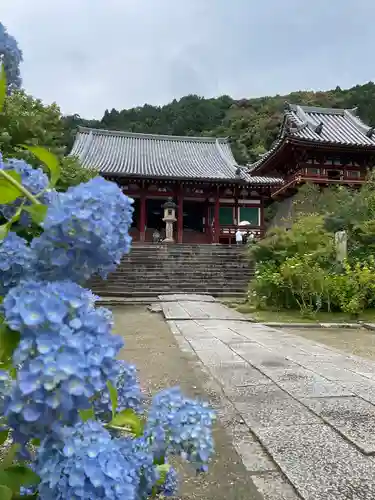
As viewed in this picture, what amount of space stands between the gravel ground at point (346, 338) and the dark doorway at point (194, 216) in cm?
1485

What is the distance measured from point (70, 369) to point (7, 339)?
0.49 ft

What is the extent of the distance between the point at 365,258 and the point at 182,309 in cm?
466

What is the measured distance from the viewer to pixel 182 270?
1633 centimetres

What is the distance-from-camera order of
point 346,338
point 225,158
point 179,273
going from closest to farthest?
point 346,338
point 179,273
point 225,158

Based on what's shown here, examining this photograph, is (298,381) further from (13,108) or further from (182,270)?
(182,270)

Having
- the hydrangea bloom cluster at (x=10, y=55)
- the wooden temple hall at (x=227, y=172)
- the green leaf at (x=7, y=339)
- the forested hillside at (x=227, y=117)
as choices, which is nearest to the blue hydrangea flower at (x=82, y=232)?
the green leaf at (x=7, y=339)

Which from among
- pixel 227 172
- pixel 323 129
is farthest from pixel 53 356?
pixel 323 129

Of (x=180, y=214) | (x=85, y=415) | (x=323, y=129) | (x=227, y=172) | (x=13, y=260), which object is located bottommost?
(x=85, y=415)

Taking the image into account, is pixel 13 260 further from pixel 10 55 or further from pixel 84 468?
pixel 10 55

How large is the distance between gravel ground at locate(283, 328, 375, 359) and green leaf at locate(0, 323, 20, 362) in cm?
571

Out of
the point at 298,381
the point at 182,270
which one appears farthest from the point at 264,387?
the point at 182,270

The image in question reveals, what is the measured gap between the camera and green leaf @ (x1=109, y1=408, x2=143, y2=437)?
1.05 meters

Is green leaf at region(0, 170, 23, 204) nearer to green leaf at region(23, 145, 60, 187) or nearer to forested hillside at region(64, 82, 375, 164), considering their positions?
green leaf at region(23, 145, 60, 187)

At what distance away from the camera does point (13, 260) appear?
0.95 meters
